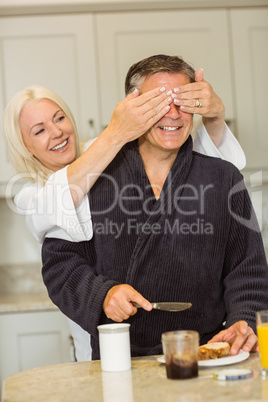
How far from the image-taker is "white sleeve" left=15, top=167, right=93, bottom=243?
5.01 feet

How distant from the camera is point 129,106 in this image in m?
1.55

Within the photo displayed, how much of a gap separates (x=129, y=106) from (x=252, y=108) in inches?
65.7

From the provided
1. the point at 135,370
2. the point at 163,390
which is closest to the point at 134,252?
the point at 135,370

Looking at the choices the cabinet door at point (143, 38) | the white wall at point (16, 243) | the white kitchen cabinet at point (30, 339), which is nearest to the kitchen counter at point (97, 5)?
the cabinet door at point (143, 38)

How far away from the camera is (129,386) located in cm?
112

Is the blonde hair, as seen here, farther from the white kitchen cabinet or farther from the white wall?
the white wall

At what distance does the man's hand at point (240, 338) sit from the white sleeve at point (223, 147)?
0.62m

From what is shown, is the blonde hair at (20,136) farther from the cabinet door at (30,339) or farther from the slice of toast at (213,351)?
the cabinet door at (30,339)

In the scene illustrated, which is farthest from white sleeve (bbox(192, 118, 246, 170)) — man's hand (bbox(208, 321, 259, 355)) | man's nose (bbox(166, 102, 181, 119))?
man's hand (bbox(208, 321, 259, 355))

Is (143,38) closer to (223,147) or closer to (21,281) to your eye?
(223,147)

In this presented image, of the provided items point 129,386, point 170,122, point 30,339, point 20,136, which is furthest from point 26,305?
point 129,386

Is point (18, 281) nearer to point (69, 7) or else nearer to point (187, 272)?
point (69, 7)

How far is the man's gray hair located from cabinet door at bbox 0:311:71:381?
61.9 inches

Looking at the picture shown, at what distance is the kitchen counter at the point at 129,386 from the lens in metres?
1.03
